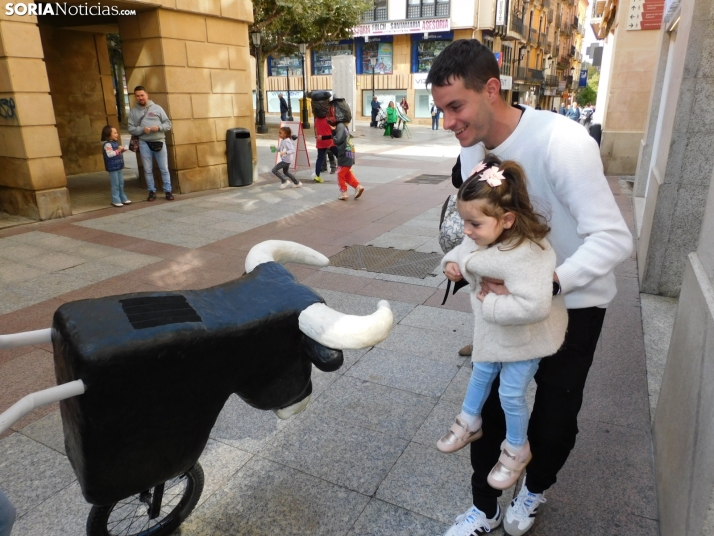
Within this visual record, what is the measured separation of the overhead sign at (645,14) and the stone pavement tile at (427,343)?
10.7 meters

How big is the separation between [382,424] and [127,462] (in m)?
1.72

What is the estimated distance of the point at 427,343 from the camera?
401 cm

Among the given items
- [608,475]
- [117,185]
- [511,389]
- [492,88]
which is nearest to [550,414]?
[511,389]

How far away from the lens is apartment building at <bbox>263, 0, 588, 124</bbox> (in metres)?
34.7

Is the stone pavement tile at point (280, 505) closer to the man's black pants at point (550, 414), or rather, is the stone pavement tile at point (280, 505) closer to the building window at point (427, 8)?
the man's black pants at point (550, 414)

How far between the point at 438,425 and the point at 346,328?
1.76m

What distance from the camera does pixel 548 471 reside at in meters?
2.13

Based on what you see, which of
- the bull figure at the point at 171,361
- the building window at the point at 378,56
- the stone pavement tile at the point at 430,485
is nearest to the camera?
the bull figure at the point at 171,361

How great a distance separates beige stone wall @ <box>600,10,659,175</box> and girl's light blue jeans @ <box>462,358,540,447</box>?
11.8 meters

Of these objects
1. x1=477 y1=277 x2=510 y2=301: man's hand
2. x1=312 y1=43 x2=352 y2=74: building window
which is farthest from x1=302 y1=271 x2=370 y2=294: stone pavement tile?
x1=312 y1=43 x2=352 y2=74: building window

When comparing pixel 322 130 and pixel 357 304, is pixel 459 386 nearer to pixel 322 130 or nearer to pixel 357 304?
pixel 357 304

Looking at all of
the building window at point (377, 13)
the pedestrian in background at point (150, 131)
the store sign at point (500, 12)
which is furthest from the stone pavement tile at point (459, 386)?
the building window at point (377, 13)

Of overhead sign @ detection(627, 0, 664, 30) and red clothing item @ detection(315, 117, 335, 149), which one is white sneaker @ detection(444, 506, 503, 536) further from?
overhead sign @ detection(627, 0, 664, 30)

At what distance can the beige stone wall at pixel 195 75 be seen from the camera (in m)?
9.28
